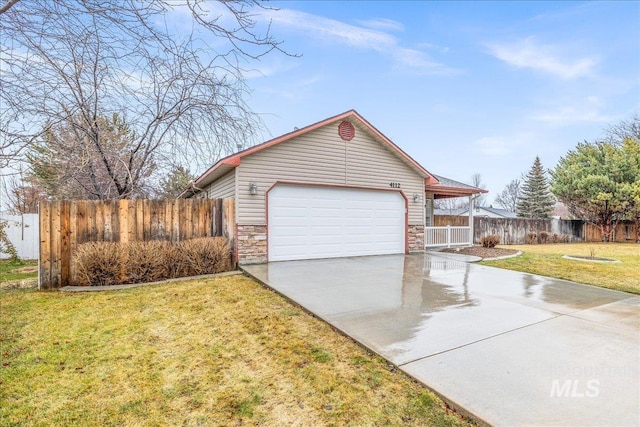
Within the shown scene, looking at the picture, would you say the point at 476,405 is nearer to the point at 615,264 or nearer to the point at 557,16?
the point at 615,264

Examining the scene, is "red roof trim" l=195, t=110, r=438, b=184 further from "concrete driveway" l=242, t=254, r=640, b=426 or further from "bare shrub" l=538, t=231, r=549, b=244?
"bare shrub" l=538, t=231, r=549, b=244

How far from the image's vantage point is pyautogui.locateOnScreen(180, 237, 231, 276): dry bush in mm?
7281

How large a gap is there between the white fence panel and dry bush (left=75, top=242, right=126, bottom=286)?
8926 millimetres

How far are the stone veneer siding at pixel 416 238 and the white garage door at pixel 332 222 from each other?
0.36 meters

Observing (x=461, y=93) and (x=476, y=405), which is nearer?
(x=476, y=405)

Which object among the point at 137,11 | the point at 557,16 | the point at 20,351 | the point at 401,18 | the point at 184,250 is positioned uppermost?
the point at 557,16

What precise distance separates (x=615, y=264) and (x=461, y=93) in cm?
813

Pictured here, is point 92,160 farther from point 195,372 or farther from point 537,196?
point 537,196

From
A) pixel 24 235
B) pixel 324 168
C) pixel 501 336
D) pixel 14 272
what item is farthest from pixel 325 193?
pixel 24 235

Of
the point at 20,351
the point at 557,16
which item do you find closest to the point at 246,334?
the point at 20,351

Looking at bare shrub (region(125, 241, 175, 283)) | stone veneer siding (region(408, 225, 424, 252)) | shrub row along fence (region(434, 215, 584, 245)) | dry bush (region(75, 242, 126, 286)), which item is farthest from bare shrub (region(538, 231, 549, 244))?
dry bush (region(75, 242, 126, 286))

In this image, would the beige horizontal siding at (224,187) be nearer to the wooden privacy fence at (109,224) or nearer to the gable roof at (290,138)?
the gable roof at (290,138)

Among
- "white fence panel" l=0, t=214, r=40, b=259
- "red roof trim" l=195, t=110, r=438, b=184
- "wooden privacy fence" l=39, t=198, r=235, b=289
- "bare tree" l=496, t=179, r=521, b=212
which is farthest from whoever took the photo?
"bare tree" l=496, t=179, r=521, b=212

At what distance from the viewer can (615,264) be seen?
30.4 feet
